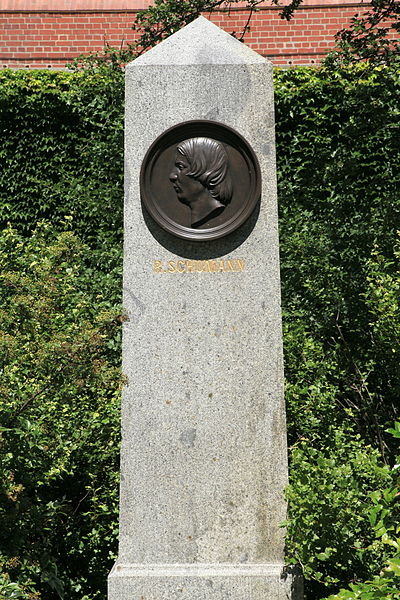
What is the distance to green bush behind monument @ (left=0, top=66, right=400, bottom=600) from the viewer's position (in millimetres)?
3938

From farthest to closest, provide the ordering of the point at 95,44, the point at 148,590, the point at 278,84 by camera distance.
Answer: the point at 95,44
the point at 278,84
the point at 148,590

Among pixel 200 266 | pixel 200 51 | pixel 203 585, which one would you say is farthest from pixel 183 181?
pixel 203 585

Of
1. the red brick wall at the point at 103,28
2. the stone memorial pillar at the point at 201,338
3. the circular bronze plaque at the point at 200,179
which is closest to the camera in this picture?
the stone memorial pillar at the point at 201,338

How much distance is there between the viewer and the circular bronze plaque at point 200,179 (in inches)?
164

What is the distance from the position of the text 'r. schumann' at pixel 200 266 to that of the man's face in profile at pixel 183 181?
0.33 metres

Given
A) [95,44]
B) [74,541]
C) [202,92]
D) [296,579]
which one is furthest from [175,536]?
[95,44]

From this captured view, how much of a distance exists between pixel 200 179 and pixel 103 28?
7.75m

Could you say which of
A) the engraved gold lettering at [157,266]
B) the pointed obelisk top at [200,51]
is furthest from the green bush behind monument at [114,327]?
the pointed obelisk top at [200,51]

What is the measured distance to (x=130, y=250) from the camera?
13.7 feet

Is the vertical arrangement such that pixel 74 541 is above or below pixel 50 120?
below

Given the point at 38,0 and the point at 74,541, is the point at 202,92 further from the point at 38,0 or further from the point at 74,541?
the point at 38,0

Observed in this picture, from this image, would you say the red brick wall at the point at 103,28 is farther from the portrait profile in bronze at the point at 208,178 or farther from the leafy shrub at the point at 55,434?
the portrait profile in bronze at the point at 208,178

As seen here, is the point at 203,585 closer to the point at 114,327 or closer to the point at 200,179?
Result: the point at 114,327

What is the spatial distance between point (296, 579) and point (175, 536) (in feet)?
2.12
